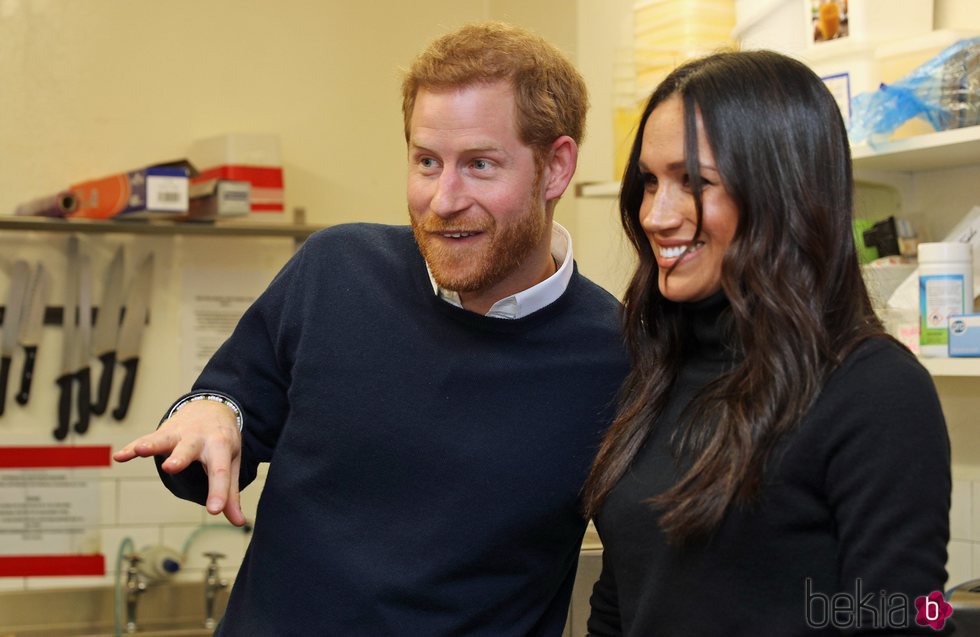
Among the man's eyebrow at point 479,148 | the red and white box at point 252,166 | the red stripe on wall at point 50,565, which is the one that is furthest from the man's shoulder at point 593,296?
the red stripe on wall at point 50,565

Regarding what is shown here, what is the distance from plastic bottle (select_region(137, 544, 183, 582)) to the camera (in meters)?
2.95

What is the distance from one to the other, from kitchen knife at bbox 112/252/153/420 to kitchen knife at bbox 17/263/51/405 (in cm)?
20

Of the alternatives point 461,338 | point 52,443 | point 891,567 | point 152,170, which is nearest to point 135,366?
point 52,443

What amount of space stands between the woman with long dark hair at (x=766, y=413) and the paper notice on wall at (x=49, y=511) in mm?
2123

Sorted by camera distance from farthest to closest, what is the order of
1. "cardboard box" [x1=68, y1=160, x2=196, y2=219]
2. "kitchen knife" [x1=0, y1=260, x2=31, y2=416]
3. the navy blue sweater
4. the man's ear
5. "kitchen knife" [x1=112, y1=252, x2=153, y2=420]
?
1. "kitchen knife" [x1=112, y1=252, x2=153, y2=420]
2. "kitchen knife" [x1=0, y1=260, x2=31, y2=416]
3. "cardboard box" [x1=68, y1=160, x2=196, y2=219]
4. the man's ear
5. the navy blue sweater

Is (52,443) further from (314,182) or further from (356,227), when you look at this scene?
(356,227)

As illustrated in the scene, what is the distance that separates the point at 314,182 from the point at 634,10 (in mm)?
1221

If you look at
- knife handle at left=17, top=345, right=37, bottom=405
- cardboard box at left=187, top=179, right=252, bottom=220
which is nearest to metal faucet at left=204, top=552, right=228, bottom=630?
knife handle at left=17, top=345, right=37, bottom=405

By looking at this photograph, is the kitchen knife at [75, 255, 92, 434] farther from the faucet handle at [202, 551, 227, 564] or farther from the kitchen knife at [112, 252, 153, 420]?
the faucet handle at [202, 551, 227, 564]

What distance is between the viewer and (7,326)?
288 centimetres

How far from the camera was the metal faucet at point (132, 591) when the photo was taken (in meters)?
2.89

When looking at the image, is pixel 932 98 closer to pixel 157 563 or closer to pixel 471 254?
pixel 471 254

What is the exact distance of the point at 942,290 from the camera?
171 centimetres

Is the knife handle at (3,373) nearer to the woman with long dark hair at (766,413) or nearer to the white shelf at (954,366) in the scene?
the woman with long dark hair at (766,413)
